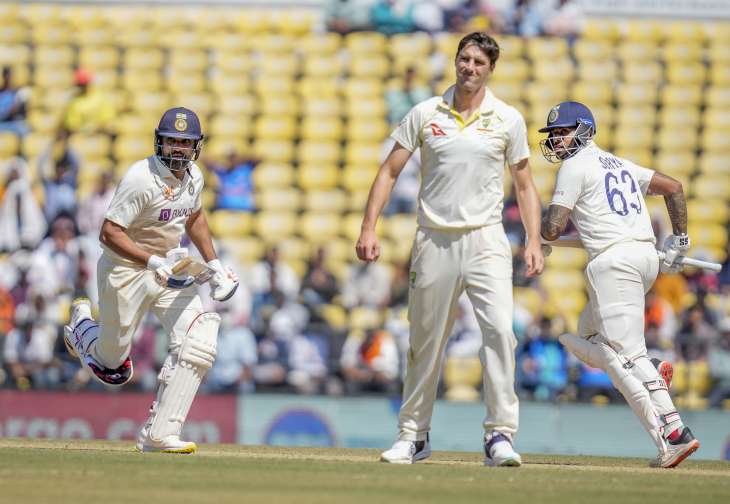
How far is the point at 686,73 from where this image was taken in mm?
16828

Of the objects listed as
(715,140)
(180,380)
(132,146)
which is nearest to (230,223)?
(132,146)

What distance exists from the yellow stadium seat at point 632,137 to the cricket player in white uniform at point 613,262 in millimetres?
8391

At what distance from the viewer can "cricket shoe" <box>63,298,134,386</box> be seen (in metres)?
8.16

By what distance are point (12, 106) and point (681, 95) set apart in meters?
7.91

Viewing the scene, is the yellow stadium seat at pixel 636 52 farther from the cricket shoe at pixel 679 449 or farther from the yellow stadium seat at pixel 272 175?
the cricket shoe at pixel 679 449

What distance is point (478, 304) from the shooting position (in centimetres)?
710

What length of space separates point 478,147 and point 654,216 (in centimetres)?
813

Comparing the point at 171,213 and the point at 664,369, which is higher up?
the point at 171,213

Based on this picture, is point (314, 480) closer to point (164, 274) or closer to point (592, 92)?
point (164, 274)

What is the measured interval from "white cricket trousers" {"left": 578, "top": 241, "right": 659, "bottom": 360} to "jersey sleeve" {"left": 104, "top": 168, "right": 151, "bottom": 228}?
252cm

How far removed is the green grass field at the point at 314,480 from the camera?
222 inches

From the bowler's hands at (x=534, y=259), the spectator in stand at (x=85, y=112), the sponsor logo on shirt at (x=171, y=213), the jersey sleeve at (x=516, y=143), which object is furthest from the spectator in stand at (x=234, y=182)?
the bowler's hands at (x=534, y=259)

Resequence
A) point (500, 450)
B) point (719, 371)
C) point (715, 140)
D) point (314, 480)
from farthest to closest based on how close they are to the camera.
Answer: point (715, 140) → point (719, 371) → point (500, 450) → point (314, 480)

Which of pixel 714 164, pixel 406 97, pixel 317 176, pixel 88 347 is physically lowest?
pixel 88 347
